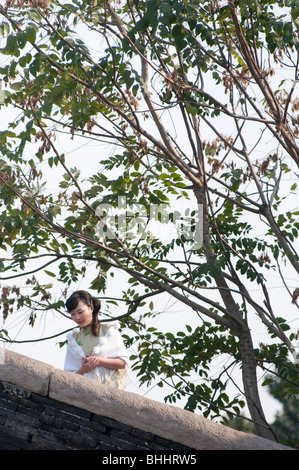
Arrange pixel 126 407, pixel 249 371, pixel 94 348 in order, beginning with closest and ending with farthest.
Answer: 1. pixel 126 407
2. pixel 94 348
3. pixel 249 371

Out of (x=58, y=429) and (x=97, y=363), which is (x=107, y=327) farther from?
(x=58, y=429)

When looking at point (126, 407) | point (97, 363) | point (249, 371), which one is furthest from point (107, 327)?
point (249, 371)

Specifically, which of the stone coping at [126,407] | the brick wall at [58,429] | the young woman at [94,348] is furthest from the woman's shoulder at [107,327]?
the brick wall at [58,429]

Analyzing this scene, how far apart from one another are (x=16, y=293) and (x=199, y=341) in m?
2.53

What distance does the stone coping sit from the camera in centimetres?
421

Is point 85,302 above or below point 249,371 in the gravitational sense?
below

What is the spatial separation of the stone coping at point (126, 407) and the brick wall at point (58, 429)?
0.05 m

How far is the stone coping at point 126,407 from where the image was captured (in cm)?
421

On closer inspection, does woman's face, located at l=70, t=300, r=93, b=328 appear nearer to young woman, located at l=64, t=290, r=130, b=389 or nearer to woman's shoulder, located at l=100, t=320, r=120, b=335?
young woman, located at l=64, t=290, r=130, b=389

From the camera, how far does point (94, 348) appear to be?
4926mm

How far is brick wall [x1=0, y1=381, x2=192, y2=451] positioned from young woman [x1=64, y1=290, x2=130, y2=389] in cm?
46

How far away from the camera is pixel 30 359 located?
4492 mm

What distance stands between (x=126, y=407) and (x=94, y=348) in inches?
28.8
